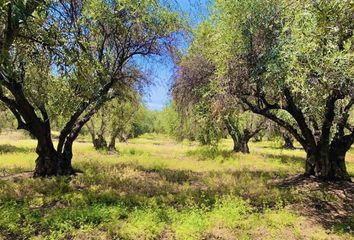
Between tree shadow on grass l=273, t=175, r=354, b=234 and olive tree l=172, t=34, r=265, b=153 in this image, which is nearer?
tree shadow on grass l=273, t=175, r=354, b=234

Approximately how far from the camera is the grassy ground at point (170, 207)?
9.59m

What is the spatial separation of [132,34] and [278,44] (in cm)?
641

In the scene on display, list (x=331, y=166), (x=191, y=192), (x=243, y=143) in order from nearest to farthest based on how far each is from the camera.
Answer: (x=191, y=192)
(x=331, y=166)
(x=243, y=143)

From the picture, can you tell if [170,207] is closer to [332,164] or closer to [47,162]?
[47,162]

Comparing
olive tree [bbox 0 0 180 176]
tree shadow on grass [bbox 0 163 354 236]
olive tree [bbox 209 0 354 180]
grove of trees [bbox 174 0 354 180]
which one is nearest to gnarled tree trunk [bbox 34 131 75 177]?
olive tree [bbox 0 0 180 176]

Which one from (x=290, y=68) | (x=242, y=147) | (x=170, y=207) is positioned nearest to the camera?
(x=170, y=207)

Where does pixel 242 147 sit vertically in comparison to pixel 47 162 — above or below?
above

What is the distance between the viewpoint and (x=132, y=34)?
55.8 feet

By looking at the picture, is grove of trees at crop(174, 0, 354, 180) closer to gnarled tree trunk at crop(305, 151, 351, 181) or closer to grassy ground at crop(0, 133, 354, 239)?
gnarled tree trunk at crop(305, 151, 351, 181)

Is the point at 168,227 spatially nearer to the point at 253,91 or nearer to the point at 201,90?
the point at 253,91

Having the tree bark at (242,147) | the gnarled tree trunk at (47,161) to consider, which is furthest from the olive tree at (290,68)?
the tree bark at (242,147)

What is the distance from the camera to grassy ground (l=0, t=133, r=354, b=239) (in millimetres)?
9594

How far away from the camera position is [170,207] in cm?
1152

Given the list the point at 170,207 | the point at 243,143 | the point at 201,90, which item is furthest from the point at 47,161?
the point at 243,143
